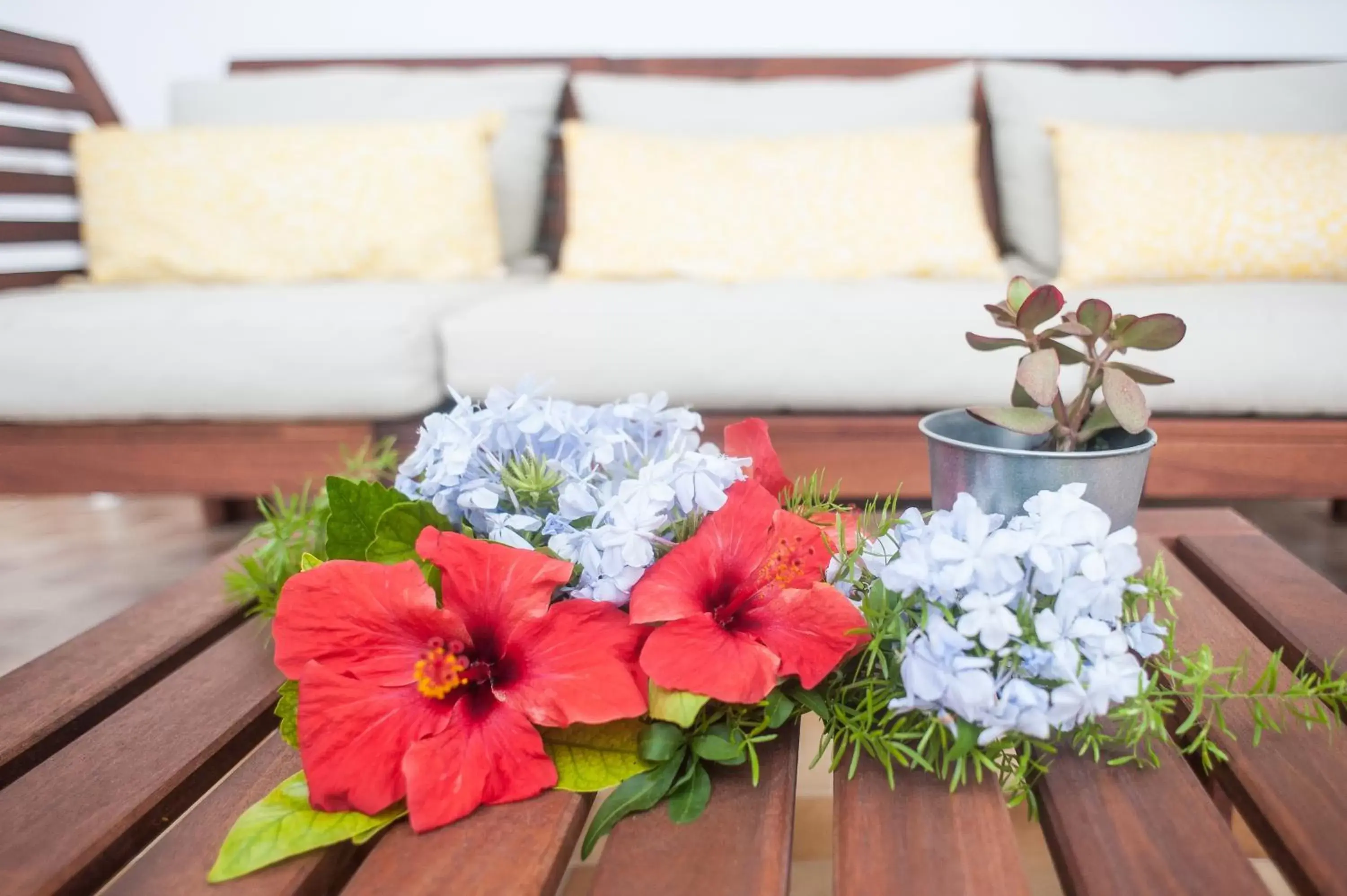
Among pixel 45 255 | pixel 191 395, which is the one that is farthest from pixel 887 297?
pixel 45 255

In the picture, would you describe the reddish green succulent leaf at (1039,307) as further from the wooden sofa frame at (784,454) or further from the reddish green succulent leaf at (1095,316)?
the wooden sofa frame at (784,454)

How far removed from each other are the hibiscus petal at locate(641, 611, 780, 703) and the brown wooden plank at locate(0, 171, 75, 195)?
1.90 m

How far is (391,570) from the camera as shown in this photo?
1.45 feet

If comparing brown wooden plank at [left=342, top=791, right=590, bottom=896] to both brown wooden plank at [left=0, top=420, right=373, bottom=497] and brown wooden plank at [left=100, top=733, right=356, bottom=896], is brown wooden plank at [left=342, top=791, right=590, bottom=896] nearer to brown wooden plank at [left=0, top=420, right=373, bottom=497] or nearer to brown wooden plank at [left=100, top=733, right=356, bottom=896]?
brown wooden plank at [left=100, top=733, right=356, bottom=896]

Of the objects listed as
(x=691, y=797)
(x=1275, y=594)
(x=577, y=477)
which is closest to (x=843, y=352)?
(x=1275, y=594)

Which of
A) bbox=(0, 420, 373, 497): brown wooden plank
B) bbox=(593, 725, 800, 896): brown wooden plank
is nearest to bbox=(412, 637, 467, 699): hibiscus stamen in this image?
bbox=(593, 725, 800, 896): brown wooden plank

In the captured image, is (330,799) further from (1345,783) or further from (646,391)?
(646,391)

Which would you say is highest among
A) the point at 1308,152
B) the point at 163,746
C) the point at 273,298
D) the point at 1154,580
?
the point at 1308,152

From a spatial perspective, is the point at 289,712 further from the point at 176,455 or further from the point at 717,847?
the point at 176,455

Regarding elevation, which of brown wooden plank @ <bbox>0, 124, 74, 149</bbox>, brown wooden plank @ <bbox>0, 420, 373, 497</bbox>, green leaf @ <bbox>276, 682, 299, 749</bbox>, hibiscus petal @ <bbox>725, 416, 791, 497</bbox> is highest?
brown wooden plank @ <bbox>0, 124, 74, 149</bbox>

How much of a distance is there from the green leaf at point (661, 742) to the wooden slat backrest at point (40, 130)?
1.86 meters

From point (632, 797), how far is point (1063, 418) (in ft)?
1.16

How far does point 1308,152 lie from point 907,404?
0.91m

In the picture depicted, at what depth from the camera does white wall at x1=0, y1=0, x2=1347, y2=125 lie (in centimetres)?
212
